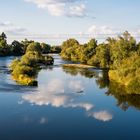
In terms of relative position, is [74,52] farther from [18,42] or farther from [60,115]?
[60,115]

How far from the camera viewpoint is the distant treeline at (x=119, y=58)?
7375 centimetres

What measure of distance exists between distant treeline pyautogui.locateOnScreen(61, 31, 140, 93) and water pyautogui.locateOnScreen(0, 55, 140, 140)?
17.6 ft

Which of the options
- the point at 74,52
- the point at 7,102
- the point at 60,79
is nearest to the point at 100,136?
the point at 7,102

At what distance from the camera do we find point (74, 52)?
175 m

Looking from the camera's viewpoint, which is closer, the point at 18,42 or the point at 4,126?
the point at 4,126

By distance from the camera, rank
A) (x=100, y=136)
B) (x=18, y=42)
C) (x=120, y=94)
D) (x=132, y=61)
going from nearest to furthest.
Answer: (x=100, y=136) → (x=120, y=94) → (x=132, y=61) → (x=18, y=42)

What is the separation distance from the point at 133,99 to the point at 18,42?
481 feet

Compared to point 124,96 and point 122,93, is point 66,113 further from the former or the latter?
point 122,93

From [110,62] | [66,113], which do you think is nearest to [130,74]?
[66,113]

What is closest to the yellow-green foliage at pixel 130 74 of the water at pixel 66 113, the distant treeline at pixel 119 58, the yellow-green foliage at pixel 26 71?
the distant treeline at pixel 119 58

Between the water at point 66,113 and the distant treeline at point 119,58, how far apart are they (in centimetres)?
536

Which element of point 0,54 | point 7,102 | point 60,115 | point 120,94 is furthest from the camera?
point 0,54

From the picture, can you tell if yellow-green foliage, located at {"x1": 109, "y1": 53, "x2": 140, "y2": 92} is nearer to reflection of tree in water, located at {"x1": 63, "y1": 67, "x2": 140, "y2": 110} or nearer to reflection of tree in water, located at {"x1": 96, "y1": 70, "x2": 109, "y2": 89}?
reflection of tree in water, located at {"x1": 63, "y1": 67, "x2": 140, "y2": 110}

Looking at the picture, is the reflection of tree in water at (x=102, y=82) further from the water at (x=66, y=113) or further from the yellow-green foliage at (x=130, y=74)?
the yellow-green foliage at (x=130, y=74)
